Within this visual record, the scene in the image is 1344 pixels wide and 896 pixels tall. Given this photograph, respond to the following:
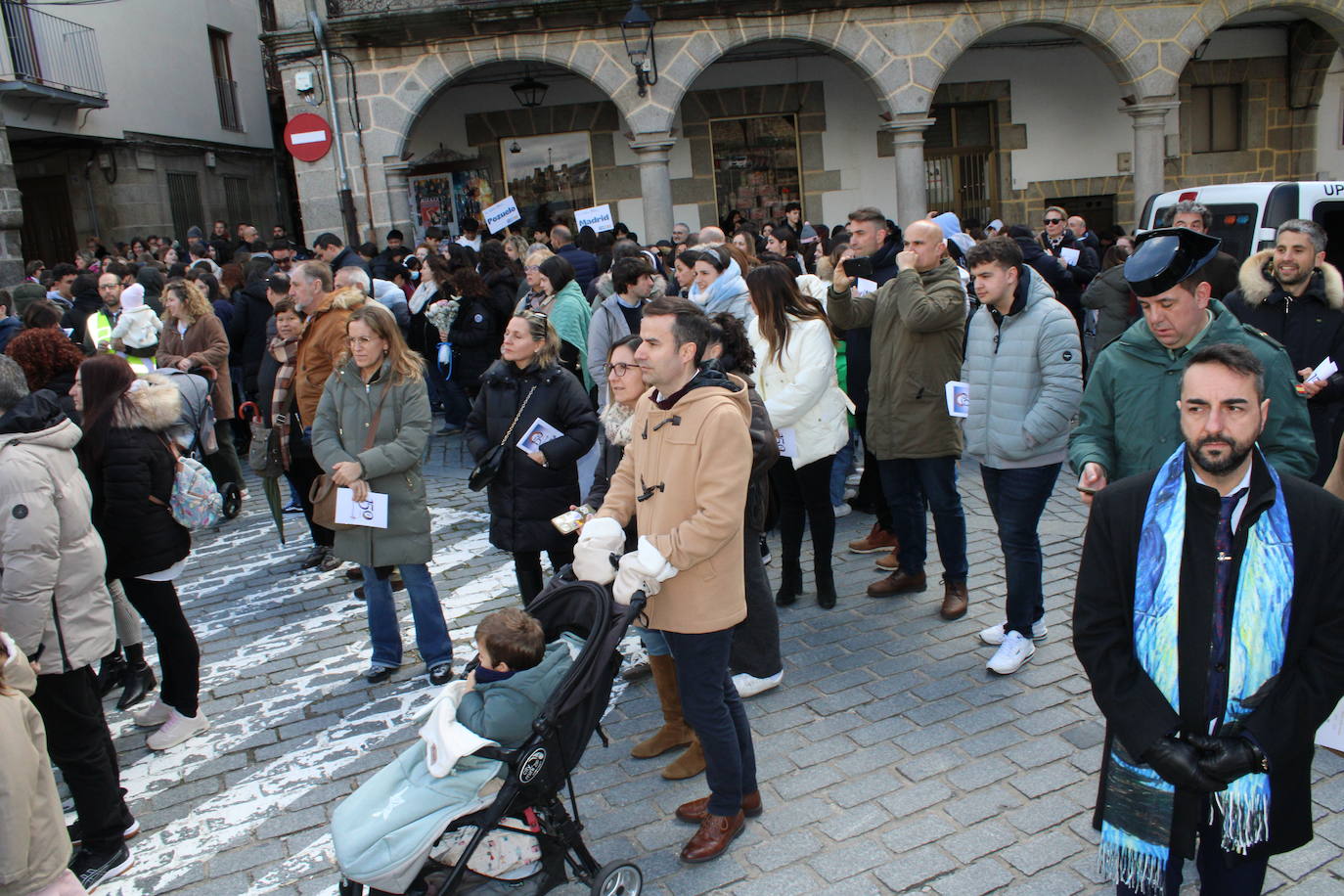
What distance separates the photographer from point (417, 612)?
5.28 m

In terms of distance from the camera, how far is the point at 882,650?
5215 mm

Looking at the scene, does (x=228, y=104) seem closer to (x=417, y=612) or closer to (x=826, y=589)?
(x=417, y=612)

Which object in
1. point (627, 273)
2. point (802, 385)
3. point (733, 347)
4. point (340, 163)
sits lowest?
point (802, 385)

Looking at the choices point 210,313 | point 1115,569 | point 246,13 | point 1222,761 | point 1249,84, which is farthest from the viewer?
point 246,13

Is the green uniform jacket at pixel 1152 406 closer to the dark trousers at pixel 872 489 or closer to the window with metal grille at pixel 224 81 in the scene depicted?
the dark trousers at pixel 872 489

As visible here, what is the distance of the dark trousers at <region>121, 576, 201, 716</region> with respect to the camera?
4762mm

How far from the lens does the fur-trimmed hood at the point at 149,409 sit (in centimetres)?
466

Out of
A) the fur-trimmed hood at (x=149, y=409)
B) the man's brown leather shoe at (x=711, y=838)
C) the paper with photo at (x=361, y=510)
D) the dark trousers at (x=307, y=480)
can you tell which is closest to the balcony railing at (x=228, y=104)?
the dark trousers at (x=307, y=480)

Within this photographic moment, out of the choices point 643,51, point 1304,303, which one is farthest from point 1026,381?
point 643,51

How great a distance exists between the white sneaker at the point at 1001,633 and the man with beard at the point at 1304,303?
67.2 inches

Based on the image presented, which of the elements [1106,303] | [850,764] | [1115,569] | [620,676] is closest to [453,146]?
[1106,303]

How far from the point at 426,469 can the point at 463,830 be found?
251 inches

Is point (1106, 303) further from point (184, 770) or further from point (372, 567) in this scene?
point (184, 770)

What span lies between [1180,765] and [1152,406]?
4.48 feet
